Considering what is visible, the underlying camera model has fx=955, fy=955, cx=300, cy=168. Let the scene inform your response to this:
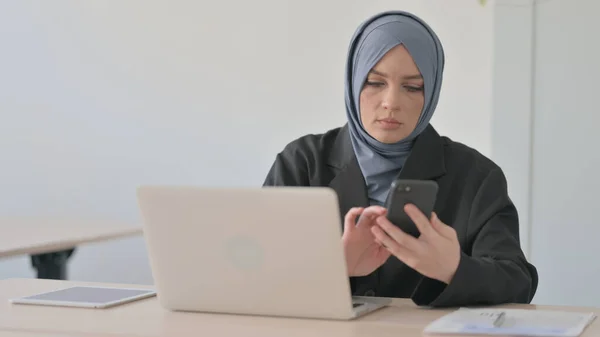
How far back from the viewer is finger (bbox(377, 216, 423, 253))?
1.46 meters

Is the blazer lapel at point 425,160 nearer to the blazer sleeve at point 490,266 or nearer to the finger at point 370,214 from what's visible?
the blazer sleeve at point 490,266

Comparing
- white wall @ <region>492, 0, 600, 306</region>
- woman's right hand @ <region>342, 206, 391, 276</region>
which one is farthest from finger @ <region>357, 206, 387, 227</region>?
white wall @ <region>492, 0, 600, 306</region>

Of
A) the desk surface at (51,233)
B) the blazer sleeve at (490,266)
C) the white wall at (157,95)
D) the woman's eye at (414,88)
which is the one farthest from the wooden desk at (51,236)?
the blazer sleeve at (490,266)

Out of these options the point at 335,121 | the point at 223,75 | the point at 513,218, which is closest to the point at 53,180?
the point at 223,75

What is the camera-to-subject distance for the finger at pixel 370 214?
4.95ft

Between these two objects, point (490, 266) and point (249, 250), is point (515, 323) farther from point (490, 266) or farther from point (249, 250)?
point (249, 250)

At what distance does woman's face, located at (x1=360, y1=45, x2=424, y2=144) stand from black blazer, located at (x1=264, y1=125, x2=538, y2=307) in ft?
0.23

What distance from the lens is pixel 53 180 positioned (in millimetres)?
3875

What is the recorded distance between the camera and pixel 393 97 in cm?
191

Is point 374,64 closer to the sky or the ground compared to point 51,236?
closer to the sky

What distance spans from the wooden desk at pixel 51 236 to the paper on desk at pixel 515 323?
1.45m

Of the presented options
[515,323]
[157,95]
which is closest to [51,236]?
[157,95]

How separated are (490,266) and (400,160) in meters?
0.42

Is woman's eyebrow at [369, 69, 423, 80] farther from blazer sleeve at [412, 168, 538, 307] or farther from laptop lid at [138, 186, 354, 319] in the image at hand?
laptop lid at [138, 186, 354, 319]
